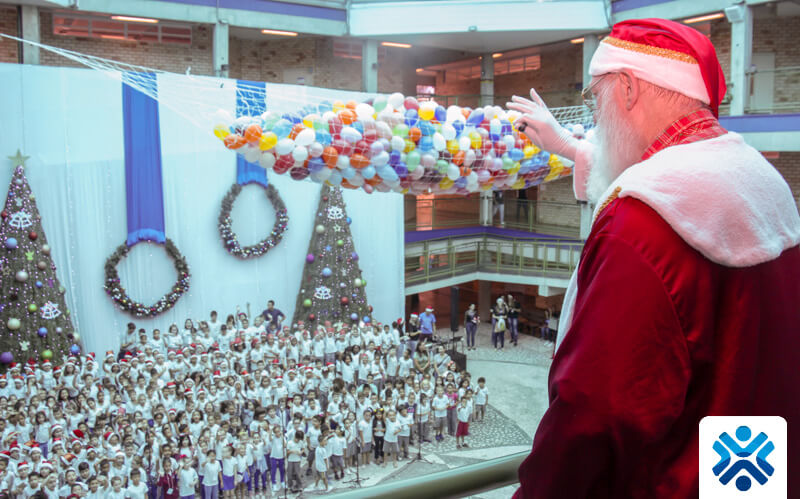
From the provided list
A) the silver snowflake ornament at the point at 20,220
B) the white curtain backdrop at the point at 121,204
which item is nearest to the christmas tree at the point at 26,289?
the silver snowflake ornament at the point at 20,220

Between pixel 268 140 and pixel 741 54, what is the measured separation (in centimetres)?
1220

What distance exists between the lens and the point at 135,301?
13555 mm

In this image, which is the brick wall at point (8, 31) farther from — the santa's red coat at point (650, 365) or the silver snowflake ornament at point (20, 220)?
the santa's red coat at point (650, 365)

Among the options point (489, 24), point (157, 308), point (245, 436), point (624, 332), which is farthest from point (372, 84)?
point (624, 332)

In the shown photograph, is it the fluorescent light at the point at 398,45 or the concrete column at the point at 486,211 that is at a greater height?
the fluorescent light at the point at 398,45

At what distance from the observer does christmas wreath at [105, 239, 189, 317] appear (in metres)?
13.2

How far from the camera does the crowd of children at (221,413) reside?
8.55 meters

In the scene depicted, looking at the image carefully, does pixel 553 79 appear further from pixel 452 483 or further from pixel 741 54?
pixel 452 483

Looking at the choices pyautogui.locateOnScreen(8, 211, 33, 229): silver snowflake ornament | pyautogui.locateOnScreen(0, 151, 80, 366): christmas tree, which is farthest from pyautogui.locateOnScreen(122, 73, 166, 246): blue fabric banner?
pyautogui.locateOnScreen(8, 211, 33, 229): silver snowflake ornament

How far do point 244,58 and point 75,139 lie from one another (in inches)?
267

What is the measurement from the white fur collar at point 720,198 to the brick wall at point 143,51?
16.6 meters

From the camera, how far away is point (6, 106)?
475 inches

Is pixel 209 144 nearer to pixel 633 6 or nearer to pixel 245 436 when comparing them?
pixel 245 436

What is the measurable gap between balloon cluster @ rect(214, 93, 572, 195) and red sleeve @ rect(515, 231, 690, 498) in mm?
5541
